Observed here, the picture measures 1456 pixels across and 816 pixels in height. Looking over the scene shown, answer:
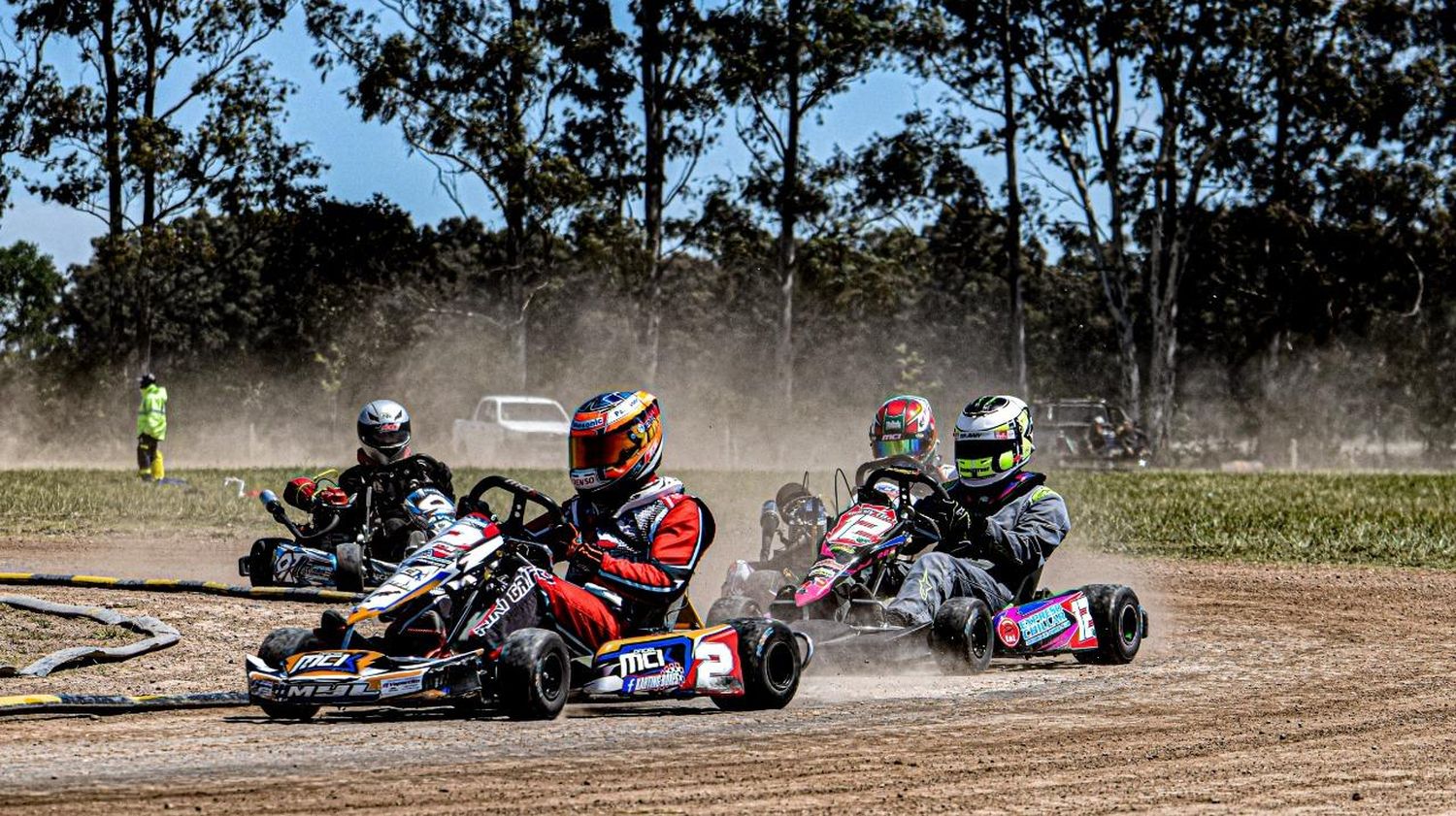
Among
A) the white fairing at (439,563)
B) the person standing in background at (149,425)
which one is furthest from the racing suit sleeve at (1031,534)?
the person standing in background at (149,425)

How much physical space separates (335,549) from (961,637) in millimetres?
6146

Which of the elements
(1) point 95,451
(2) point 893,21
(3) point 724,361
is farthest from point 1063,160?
(1) point 95,451

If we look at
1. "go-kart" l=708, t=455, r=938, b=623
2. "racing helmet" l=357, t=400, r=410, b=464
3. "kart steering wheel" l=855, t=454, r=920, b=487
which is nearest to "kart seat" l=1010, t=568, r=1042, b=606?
"go-kart" l=708, t=455, r=938, b=623

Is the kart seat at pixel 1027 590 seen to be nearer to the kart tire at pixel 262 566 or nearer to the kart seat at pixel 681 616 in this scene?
the kart seat at pixel 681 616

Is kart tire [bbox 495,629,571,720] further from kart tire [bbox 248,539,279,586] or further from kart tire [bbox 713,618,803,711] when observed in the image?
kart tire [bbox 248,539,279,586]

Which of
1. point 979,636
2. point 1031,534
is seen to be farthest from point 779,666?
point 1031,534

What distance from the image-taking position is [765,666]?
25.3ft

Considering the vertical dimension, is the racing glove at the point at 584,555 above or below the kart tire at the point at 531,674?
above

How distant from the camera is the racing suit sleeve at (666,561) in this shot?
785 centimetres

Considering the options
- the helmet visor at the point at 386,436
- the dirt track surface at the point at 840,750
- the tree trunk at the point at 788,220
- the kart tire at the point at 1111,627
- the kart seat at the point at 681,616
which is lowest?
the dirt track surface at the point at 840,750

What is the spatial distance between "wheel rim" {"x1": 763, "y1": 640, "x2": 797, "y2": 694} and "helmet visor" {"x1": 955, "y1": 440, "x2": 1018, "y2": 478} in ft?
8.56

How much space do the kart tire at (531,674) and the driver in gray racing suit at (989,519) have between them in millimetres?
2642

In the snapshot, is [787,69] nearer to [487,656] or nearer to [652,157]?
[652,157]

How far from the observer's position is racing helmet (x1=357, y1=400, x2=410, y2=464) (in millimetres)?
12992
